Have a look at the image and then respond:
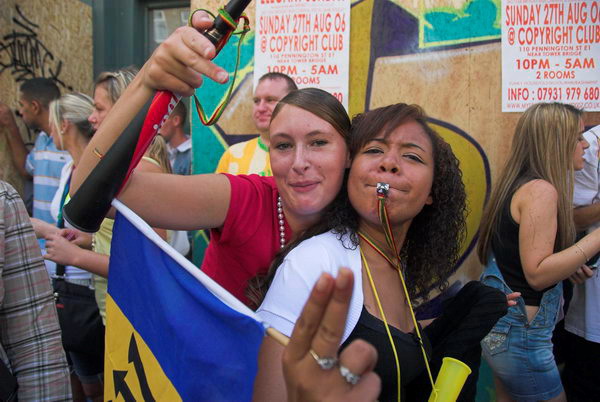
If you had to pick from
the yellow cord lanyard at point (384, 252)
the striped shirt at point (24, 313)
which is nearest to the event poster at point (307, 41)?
the yellow cord lanyard at point (384, 252)

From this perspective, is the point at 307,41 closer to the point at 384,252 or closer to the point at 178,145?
the point at 178,145

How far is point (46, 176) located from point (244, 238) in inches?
121

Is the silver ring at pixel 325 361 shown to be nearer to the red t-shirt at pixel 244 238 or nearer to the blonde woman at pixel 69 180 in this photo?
the red t-shirt at pixel 244 238

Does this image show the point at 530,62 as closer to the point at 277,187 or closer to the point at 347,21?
the point at 347,21

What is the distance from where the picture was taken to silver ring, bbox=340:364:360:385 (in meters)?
0.96

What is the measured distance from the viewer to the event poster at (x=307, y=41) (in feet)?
12.5

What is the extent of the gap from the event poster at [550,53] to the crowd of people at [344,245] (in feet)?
1.89

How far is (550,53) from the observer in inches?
142

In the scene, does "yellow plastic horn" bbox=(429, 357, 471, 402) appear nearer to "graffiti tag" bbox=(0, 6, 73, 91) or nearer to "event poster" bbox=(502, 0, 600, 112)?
"event poster" bbox=(502, 0, 600, 112)

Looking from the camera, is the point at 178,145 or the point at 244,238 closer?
the point at 244,238

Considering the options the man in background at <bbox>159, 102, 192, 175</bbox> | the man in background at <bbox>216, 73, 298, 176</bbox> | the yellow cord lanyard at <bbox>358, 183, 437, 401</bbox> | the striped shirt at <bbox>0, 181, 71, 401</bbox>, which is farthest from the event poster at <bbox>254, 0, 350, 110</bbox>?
the striped shirt at <bbox>0, 181, 71, 401</bbox>

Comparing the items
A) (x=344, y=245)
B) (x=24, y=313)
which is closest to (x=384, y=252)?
(x=344, y=245)

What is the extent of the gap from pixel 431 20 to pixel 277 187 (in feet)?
→ 7.54

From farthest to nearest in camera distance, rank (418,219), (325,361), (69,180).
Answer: (69,180) < (418,219) < (325,361)
